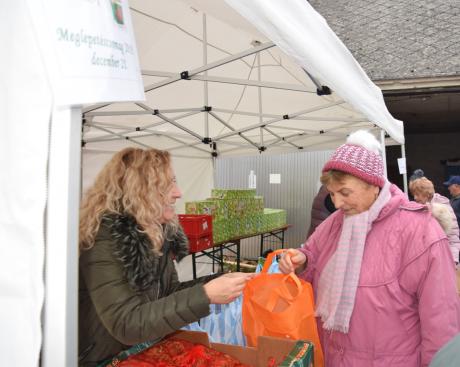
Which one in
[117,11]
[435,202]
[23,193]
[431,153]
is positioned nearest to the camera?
[23,193]

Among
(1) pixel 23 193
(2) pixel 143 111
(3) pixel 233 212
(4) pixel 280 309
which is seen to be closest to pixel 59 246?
(1) pixel 23 193

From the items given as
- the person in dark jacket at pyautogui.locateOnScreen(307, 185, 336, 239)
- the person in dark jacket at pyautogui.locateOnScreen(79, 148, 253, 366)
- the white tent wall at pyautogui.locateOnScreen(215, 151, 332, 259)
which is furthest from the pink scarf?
the white tent wall at pyautogui.locateOnScreen(215, 151, 332, 259)

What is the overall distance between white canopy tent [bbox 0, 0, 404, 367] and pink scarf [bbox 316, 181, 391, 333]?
649mm

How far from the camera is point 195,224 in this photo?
4480 millimetres

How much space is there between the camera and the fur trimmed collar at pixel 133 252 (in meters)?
1.22

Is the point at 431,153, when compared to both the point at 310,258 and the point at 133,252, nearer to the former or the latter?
the point at 310,258

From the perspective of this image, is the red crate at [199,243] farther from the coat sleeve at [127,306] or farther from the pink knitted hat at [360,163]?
the coat sleeve at [127,306]

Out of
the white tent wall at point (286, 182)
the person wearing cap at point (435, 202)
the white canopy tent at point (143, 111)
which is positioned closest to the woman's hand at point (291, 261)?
the white canopy tent at point (143, 111)

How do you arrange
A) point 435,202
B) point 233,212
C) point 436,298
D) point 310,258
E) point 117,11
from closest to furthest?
point 117,11, point 436,298, point 310,258, point 435,202, point 233,212

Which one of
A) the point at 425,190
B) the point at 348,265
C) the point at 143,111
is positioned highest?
the point at 143,111

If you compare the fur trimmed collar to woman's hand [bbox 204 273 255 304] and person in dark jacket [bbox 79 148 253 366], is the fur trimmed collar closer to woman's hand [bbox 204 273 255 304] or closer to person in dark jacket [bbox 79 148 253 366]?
person in dark jacket [bbox 79 148 253 366]

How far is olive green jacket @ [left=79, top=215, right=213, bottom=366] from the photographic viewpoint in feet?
3.76

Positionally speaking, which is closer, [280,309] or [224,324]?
[280,309]

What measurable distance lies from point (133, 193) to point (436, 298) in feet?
3.74
